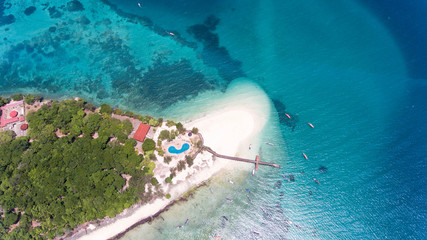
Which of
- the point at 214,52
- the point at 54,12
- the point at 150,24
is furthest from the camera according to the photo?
the point at 54,12

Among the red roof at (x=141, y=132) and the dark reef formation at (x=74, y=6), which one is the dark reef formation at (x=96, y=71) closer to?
the red roof at (x=141, y=132)

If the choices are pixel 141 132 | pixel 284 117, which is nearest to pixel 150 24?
pixel 141 132

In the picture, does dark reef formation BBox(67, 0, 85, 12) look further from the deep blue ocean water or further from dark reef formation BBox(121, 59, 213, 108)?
dark reef formation BBox(121, 59, 213, 108)

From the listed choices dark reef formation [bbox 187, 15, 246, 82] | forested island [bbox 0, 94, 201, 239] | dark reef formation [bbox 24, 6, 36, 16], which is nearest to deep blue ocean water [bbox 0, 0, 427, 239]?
dark reef formation [bbox 187, 15, 246, 82]

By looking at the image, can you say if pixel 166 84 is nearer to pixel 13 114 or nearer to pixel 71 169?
pixel 71 169

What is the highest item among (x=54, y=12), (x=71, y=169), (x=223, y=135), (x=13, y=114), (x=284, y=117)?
(x=284, y=117)

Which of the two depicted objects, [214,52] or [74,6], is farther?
[74,6]

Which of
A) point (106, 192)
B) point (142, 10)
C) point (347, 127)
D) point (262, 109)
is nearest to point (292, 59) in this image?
point (262, 109)
